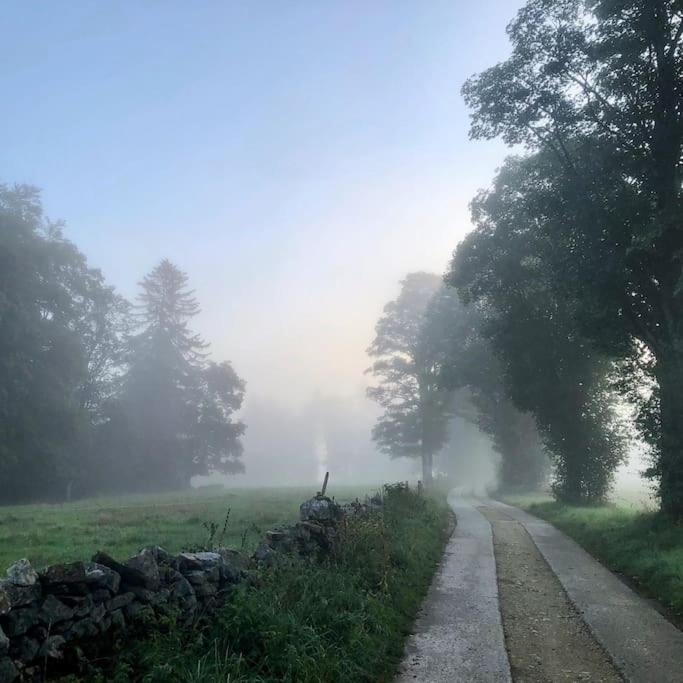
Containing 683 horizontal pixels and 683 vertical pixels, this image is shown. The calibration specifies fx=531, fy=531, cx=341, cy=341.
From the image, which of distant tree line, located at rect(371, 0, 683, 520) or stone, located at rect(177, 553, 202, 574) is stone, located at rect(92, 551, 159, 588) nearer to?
stone, located at rect(177, 553, 202, 574)

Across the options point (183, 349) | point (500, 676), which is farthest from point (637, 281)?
point (183, 349)

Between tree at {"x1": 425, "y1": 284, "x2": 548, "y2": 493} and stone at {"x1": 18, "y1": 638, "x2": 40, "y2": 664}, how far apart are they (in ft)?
109

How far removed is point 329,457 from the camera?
137 metres

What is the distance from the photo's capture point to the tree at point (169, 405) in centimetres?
4728

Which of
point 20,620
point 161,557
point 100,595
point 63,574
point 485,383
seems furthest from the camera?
point 485,383

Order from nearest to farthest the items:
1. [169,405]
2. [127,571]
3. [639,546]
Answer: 1. [127,571]
2. [639,546]
3. [169,405]

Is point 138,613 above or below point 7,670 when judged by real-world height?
above

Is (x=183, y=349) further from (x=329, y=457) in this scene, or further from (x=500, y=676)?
(x=329, y=457)

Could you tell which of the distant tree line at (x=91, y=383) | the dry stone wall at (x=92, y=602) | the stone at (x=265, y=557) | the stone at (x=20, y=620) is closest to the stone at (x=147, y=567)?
the dry stone wall at (x=92, y=602)

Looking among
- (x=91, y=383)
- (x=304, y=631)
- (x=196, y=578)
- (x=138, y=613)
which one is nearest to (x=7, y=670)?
(x=138, y=613)

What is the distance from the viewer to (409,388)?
49.9 m

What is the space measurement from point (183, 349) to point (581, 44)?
150 ft

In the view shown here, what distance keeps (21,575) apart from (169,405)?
1880 inches

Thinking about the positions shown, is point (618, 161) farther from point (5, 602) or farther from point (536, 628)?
point (5, 602)
